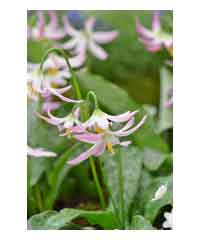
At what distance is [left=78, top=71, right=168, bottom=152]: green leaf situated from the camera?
5.16 ft

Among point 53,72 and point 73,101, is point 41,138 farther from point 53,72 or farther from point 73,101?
point 73,101

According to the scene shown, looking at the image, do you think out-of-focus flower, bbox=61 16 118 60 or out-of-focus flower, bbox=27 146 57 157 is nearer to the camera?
out-of-focus flower, bbox=27 146 57 157

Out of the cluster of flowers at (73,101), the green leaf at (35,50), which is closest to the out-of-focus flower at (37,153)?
the cluster of flowers at (73,101)

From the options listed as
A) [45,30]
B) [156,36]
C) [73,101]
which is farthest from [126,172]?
[45,30]

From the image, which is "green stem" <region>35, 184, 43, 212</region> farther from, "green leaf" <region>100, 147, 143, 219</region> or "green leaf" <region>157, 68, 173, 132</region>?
"green leaf" <region>157, 68, 173, 132</region>

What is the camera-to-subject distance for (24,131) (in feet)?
4.47

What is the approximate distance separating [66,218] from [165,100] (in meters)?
0.73

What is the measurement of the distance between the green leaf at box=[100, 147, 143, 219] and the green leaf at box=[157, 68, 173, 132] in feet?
0.91

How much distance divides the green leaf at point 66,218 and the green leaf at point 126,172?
0.24 feet

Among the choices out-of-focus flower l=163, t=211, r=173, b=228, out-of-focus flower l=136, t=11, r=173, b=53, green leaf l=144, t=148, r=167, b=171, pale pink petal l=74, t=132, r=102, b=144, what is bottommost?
out-of-focus flower l=163, t=211, r=173, b=228

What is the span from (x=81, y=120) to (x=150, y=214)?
0.80 ft

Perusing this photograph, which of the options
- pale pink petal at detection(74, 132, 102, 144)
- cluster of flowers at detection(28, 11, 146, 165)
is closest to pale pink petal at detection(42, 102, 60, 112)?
cluster of flowers at detection(28, 11, 146, 165)
